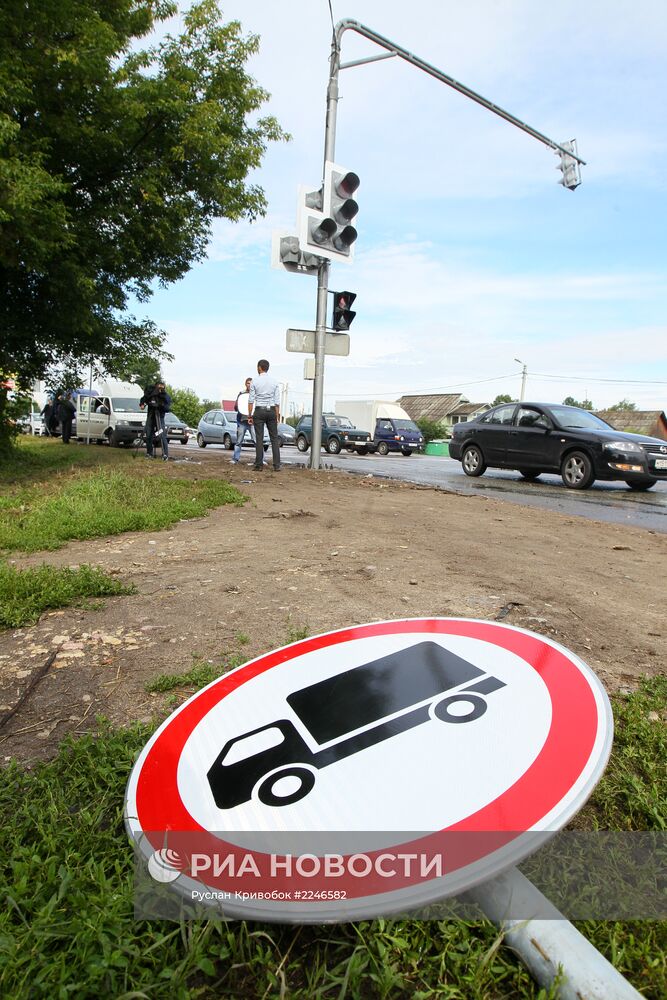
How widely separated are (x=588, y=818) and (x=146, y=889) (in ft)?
3.77

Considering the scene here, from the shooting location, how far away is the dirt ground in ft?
7.96

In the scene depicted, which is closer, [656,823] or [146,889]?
[146,889]

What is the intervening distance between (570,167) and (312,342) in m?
6.93

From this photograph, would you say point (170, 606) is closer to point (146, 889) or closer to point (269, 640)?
point (269, 640)

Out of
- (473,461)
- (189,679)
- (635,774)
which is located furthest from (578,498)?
(189,679)

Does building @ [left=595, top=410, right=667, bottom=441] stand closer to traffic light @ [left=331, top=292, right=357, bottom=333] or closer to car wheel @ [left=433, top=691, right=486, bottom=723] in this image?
traffic light @ [left=331, top=292, right=357, bottom=333]

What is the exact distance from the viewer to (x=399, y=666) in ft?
5.18

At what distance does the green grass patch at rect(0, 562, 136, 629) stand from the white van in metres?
23.9

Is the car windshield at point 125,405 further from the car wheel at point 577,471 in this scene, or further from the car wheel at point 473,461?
the car wheel at point 577,471

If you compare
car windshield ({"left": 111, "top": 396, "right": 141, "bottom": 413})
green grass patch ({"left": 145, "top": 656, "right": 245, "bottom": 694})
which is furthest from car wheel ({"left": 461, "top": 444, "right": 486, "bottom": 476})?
car windshield ({"left": 111, "top": 396, "right": 141, "bottom": 413})

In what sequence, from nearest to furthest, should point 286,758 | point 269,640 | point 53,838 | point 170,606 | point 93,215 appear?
point 286,758
point 53,838
point 269,640
point 170,606
point 93,215

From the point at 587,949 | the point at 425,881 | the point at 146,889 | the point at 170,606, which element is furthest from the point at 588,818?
the point at 170,606

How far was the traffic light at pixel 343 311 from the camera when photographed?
10.4 meters

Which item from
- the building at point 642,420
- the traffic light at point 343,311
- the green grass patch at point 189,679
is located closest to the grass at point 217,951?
the green grass patch at point 189,679
